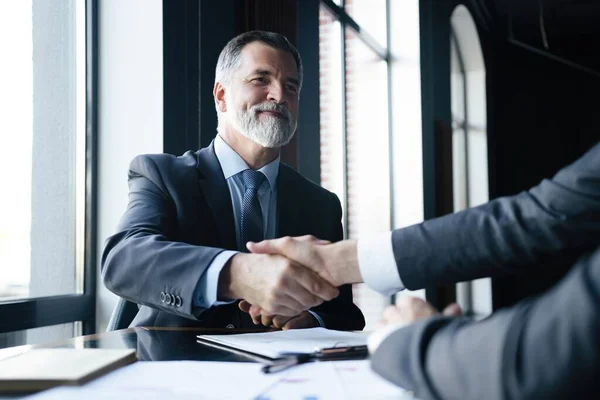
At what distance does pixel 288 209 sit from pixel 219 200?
0.27 metres

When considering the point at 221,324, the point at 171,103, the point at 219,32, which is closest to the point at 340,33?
Answer: the point at 219,32

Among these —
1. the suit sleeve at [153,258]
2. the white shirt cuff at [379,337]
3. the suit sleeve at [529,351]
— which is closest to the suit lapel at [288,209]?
the suit sleeve at [153,258]

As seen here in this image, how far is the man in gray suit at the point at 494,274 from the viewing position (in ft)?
1.86

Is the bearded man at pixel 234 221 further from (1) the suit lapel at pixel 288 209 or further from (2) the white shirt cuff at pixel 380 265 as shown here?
(2) the white shirt cuff at pixel 380 265

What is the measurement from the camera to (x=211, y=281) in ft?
4.87

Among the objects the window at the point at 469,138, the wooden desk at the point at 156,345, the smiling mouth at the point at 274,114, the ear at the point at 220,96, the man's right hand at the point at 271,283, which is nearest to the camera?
the wooden desk at the point at 156,345

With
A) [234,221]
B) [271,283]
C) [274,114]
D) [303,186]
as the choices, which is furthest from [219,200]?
[271,283]

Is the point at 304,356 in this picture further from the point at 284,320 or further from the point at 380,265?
the point at 284,320

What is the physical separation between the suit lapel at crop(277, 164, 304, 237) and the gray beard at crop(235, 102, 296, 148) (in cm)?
16

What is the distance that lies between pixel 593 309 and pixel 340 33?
486 centimetres

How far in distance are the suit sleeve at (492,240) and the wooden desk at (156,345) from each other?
0.43m

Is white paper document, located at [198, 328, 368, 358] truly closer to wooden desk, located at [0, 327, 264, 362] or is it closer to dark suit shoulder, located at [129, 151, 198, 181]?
wooden desk, located at [0, 327, 264, 362]

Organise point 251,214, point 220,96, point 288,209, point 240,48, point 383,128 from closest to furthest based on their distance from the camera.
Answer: point 251,214 < point 288,209 < point 240,48 < point 220,96 < point 383,128

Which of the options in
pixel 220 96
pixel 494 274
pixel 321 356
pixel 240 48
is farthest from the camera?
pixel 220 96
